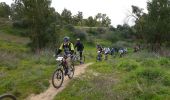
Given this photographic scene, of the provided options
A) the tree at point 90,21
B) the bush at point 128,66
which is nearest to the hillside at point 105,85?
the bush at point 128,66

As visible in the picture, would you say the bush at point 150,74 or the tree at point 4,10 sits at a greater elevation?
the tree at point 4,10

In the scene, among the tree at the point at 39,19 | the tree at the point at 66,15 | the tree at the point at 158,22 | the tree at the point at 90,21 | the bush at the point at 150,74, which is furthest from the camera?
the tree at the point at 90,21

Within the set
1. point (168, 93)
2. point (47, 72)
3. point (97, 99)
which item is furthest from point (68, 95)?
point (47, 72)

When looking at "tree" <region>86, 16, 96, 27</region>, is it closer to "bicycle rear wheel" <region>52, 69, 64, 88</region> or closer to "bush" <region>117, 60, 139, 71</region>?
"bush" <region>117, 60, 139, 71</region>

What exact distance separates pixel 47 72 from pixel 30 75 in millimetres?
1431

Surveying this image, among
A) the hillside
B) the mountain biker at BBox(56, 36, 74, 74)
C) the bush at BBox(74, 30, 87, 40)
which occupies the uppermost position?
the mountain biker at BBox(56, 36, 74, 74)

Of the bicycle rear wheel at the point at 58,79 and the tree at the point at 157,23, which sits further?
the tree at the point at 157,23

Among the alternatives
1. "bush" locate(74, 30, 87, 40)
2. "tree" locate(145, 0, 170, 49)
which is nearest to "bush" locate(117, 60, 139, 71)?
"tree" locate(145, 0, 170, 49)

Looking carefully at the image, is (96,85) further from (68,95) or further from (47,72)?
(47,72)

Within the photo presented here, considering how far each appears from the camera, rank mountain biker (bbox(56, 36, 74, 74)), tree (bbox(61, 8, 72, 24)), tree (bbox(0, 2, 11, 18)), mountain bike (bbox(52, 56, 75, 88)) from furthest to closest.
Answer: tree (bbox(0, 2, 11, 18)) < tree (bbox(61, 8, 72, 24)) < mountain biker (bbox(56, 36, 74, 74)) < mountain bike (bbox(52, 56, 75, 88))

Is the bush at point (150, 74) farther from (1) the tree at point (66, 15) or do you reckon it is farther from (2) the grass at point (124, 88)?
(1) the tree at point (66, 15)

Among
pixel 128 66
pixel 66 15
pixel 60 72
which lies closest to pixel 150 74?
pixel 60 72

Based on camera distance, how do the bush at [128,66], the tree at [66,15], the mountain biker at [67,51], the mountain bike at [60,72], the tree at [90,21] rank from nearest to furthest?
the mountain bike at [60,72] → the mountain biker at [67,51] → the bush at [128,66] → the tree at [66,15] → the tree at [90,21]

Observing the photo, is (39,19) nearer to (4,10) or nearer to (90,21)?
(4,10)
